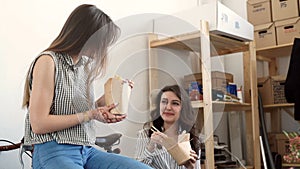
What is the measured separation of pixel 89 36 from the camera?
3.65 feet

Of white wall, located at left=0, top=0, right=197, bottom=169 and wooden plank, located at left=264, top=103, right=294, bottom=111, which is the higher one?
white wall, located at left=0, top=0, right=197, bottom=169

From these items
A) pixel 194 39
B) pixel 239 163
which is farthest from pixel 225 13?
pixel 239 163

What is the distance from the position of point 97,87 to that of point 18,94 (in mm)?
828

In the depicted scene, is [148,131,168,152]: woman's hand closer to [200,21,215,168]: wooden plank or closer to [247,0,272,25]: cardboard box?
[200,21,215,168]: wooden plank

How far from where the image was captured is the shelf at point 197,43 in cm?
144

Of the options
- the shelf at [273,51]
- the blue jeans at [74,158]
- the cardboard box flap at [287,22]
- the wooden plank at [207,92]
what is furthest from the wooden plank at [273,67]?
the blue jeans at [74,158]

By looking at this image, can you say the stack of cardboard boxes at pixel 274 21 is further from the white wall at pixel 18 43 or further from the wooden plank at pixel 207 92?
the white wall at pixel 18 43

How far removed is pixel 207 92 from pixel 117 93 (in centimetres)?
111

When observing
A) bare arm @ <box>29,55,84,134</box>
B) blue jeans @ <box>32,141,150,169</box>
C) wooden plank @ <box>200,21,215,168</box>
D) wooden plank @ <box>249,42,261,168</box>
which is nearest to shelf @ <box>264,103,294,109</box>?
wooden plank @ <box>249,42,261,168</box>

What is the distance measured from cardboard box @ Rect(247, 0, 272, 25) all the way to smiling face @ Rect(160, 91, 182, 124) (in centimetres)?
195

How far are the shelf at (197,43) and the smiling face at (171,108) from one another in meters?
0.22

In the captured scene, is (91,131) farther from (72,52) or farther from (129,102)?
(72,52)

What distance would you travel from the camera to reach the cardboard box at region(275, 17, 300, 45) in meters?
2.76

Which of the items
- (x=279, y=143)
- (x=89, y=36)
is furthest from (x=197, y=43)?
(x=279, y=143)
